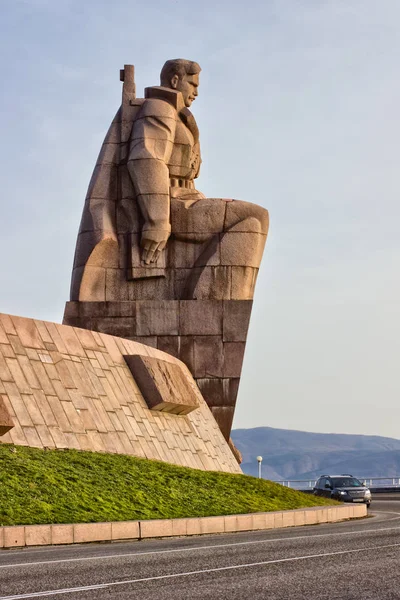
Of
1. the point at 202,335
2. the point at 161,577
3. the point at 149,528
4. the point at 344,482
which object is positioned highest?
the point at 202,335

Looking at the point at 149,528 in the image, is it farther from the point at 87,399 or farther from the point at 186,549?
the point at 87,399

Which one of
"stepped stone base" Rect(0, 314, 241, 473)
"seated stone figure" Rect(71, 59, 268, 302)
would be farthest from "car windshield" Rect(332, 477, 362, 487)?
"stepped stone base" Rect(0, 314, 241, 473)

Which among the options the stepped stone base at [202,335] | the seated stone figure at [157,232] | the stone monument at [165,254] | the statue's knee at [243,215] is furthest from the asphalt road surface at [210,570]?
the statue's knee at [243,215]

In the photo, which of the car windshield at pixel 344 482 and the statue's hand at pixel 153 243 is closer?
the statue's hand at pixel 153 243

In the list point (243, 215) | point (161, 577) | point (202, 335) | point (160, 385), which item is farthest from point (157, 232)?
point (161, 577)

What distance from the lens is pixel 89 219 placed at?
28.6m

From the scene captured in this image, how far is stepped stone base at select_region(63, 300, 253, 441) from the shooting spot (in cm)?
2736

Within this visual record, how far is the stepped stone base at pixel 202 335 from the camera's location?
89.8 feet

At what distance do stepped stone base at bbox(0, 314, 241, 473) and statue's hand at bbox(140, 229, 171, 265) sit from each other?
3.59 m

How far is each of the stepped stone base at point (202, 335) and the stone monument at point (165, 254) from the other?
25mm

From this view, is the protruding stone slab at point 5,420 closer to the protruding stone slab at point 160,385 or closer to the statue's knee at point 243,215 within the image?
the protruding stone slab at point 160,385

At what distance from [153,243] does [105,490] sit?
468 inches

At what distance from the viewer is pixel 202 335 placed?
27.4 m

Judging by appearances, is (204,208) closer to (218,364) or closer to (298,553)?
(218,364)
